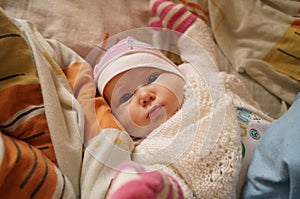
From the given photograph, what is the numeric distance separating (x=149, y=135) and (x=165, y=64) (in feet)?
0.55

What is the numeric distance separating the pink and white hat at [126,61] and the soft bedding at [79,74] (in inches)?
1.2

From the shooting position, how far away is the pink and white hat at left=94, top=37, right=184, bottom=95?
2.59 ft

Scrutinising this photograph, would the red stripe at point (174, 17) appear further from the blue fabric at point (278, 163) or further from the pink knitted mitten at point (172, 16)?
the blue fabric at point (278, 163)

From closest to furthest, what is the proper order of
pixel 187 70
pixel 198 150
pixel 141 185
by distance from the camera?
pixel 141 185
pixel 198 150
pixel 187 70

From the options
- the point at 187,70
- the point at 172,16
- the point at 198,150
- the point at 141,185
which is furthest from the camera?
the point at 172,16

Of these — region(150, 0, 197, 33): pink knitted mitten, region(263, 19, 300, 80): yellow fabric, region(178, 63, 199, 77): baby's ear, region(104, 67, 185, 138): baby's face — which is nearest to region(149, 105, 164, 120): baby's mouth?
region(104, 67, 185, 138): baby's face

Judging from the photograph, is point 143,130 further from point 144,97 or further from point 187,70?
point 187,70

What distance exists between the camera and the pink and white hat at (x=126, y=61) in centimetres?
79

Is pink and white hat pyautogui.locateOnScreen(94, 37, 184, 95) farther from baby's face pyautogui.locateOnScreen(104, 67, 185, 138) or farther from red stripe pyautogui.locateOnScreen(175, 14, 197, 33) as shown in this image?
red stripe pyautogui.locateOnScreen(175, 14, 197, 33)

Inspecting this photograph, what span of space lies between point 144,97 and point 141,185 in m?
0.21

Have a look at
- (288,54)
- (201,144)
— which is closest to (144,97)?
(201,144)

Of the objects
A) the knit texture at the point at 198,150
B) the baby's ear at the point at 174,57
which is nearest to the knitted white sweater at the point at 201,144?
the knit texture at the point at 198,150

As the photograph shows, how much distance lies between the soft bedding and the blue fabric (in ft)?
0.65

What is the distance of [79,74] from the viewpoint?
0.80m
